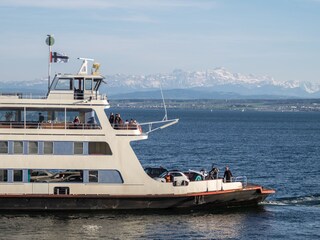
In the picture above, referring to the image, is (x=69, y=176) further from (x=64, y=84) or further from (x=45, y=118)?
(x=64, y=84)

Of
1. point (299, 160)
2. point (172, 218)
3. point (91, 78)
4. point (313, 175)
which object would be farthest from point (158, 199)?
point (299, 160)

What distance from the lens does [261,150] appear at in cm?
8756

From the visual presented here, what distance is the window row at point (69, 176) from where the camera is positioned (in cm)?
4103

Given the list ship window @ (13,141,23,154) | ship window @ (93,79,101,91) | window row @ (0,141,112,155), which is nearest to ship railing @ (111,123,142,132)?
window row @ (0,141,112,155)

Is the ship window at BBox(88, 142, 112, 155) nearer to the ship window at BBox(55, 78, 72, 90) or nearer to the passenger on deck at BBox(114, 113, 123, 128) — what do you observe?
the passenger on deck at BBox(114, 113, 123, 128)

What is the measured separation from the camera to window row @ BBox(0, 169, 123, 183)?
41031 mm

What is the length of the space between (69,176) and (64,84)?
497cm

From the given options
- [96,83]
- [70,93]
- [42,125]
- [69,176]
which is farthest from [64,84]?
[69,176]

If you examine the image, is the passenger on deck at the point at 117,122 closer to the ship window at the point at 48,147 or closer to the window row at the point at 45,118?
the window row at the point at 45,118

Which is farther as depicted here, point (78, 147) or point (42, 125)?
point (42, 125)

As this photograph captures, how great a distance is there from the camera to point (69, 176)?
4125cm

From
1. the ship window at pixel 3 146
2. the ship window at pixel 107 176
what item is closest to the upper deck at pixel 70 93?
the ship window at pixel 3 146

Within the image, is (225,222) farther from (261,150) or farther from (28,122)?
(261,150)

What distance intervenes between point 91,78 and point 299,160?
123 ft
